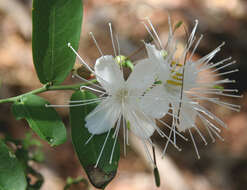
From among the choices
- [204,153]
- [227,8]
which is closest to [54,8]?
[204,153]

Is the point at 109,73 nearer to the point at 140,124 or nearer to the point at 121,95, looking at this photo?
the point at 121,95

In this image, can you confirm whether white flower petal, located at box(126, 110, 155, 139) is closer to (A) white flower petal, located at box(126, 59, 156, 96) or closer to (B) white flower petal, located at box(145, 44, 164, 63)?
(A) white flower petal, located at box(126, 59, 156, 96)

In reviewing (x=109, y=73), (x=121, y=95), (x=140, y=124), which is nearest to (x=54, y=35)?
(x=109, y=73)

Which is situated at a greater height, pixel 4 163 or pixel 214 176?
pixel 4 163

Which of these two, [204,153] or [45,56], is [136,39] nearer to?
[204,153]

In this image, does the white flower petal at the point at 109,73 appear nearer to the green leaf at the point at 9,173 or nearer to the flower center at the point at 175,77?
the flower center at the point at 175,77
